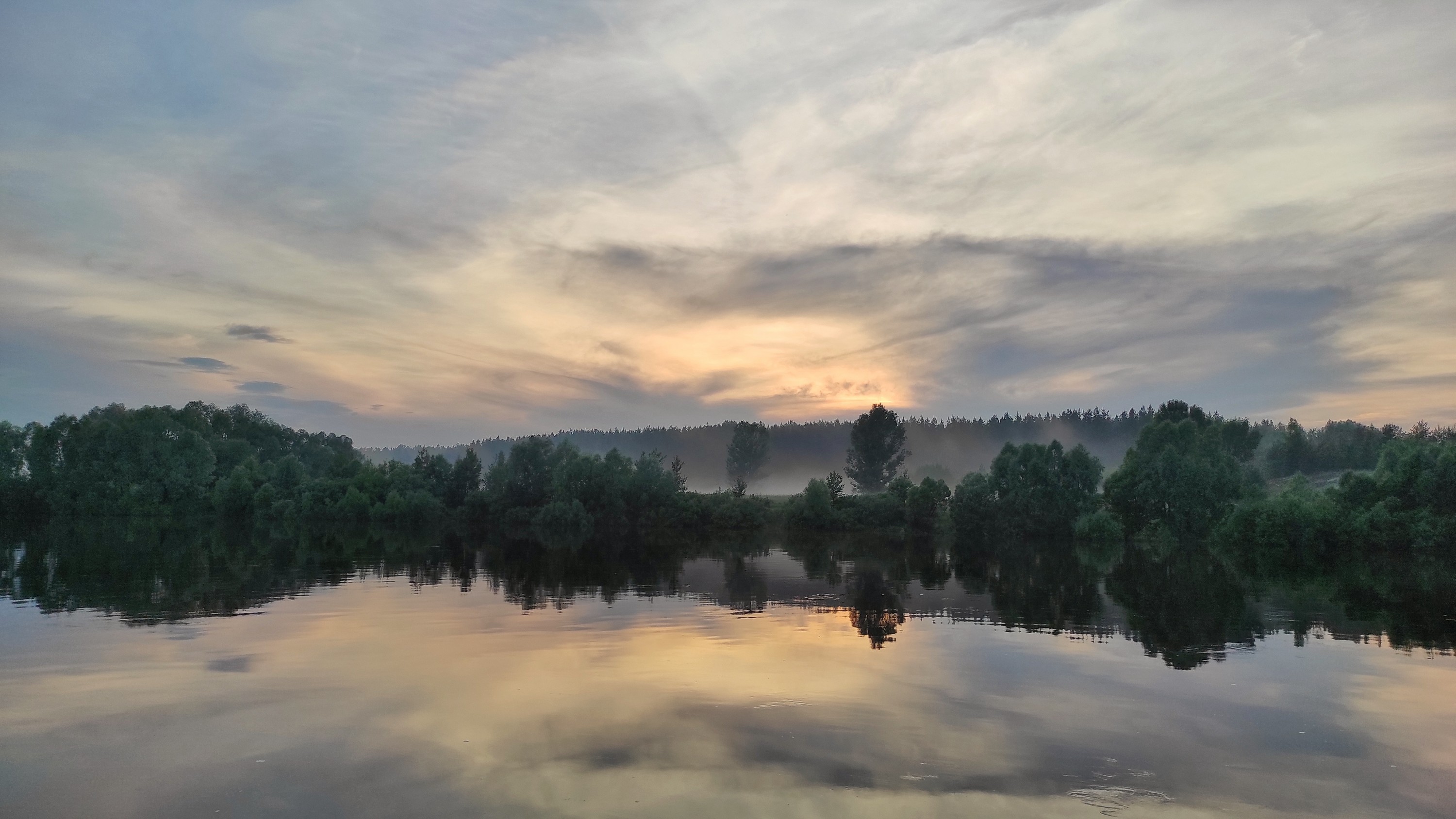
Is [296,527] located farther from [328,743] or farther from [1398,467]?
[1398,467]

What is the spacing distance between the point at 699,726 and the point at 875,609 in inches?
925

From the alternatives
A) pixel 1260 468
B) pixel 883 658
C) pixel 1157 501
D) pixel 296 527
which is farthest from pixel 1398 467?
pixel 296 527

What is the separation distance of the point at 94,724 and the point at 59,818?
240 inches

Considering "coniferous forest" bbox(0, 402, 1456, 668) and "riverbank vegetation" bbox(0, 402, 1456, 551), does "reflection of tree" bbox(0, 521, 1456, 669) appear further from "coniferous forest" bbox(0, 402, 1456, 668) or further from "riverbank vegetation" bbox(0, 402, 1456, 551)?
"riverbank vegetation" bbox(0, 402, 1456, 551)

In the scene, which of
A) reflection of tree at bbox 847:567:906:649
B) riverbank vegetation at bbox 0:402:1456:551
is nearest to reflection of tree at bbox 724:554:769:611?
reflection of tree at bbox 847:567:906:649

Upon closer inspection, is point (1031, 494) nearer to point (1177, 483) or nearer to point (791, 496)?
point (1177, 483)

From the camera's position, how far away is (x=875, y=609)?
41531mm

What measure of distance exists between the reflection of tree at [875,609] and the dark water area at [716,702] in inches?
13.6

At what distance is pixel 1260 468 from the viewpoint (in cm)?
14000

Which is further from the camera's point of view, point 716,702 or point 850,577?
point 850,577

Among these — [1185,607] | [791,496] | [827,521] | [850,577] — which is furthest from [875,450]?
[1185,607]

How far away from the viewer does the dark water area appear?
50.9 feet

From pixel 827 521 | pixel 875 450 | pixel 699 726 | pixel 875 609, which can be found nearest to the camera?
pixel 699 726

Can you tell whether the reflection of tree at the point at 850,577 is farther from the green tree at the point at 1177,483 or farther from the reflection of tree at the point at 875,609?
the green tree at the point at 1177,483
